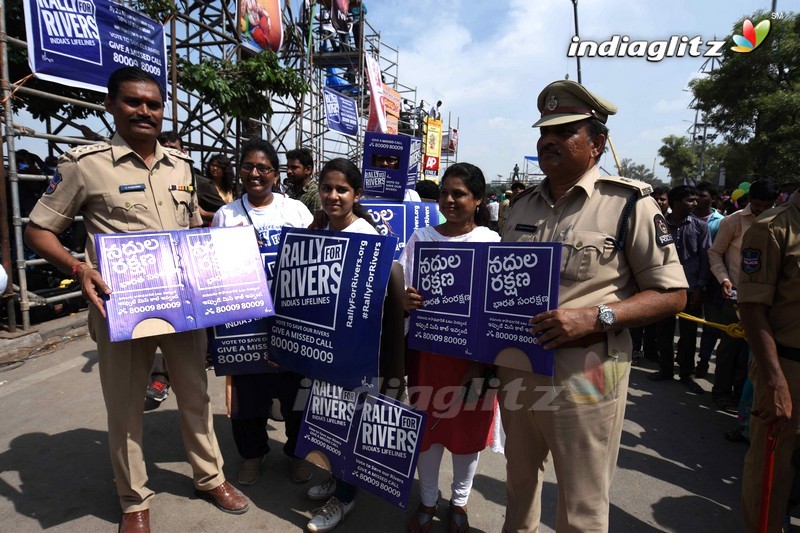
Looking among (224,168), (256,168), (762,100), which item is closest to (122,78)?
(256,168)

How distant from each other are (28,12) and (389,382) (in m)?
4.82

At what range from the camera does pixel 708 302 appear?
→ 15.9ft

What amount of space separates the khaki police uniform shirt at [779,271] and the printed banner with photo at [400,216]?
272cm

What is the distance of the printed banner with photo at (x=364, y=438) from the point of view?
6.88 ft

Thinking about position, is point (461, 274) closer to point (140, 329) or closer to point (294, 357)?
point (294, 357)

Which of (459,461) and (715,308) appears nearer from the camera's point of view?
(459,461)

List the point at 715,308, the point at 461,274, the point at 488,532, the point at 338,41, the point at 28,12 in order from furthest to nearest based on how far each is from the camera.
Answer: the point at 338,41 < the point at 715,308 < the point at 28,12 < the point at 488,532 < the point at 461,274

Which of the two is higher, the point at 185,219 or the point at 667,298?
the point at 185,219

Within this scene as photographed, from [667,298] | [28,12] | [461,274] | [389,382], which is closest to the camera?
[667,298]

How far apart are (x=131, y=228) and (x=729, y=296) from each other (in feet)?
15.8

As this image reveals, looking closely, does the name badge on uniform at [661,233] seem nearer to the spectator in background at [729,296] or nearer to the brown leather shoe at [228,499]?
the brown leather shoe at [228,499]

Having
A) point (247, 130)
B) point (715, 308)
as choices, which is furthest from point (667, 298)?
point (247, 130)

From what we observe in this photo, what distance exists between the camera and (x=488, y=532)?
245cm

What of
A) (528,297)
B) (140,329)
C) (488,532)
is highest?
(528,297)
